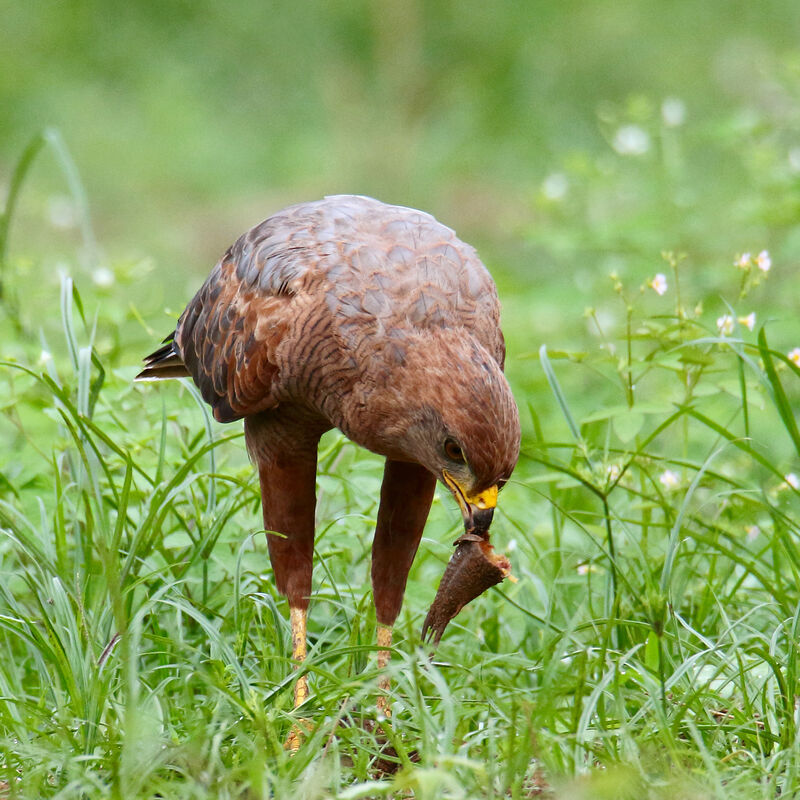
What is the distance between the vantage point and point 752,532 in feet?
13.2

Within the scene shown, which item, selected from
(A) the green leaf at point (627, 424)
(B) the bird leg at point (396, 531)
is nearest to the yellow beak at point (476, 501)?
(B) the bird leg at point (396, 531)

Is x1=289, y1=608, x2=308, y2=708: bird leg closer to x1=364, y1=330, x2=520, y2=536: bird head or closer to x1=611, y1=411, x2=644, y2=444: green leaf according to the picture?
x1=364, y1=330, x2=520, y2=536: bird head

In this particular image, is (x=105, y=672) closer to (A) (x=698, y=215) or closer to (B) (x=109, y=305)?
(B) (x=109, y=305)

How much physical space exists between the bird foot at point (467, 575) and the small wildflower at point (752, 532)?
1.31 m

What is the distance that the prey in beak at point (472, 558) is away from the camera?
299 centimetres

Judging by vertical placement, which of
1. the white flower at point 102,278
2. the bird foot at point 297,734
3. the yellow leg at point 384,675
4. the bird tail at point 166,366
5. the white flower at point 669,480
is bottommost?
the bird foot at point 297,734

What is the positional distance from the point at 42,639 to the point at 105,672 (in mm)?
223

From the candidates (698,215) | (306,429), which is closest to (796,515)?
(306,429)

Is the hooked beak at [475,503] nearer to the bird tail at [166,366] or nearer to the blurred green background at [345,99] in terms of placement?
the bird tail at [166,366]

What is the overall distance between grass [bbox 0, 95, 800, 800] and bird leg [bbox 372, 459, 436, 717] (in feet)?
0.37

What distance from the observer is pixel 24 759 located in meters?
2.88

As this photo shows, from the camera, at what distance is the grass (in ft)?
9.05

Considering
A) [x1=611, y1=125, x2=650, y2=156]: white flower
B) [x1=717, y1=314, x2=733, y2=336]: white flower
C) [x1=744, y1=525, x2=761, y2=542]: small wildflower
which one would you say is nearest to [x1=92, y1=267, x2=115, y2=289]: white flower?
[x1=717, y1=314, x2=733, y2=336]: white flower

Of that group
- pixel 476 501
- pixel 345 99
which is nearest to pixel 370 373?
pixel 476 501
